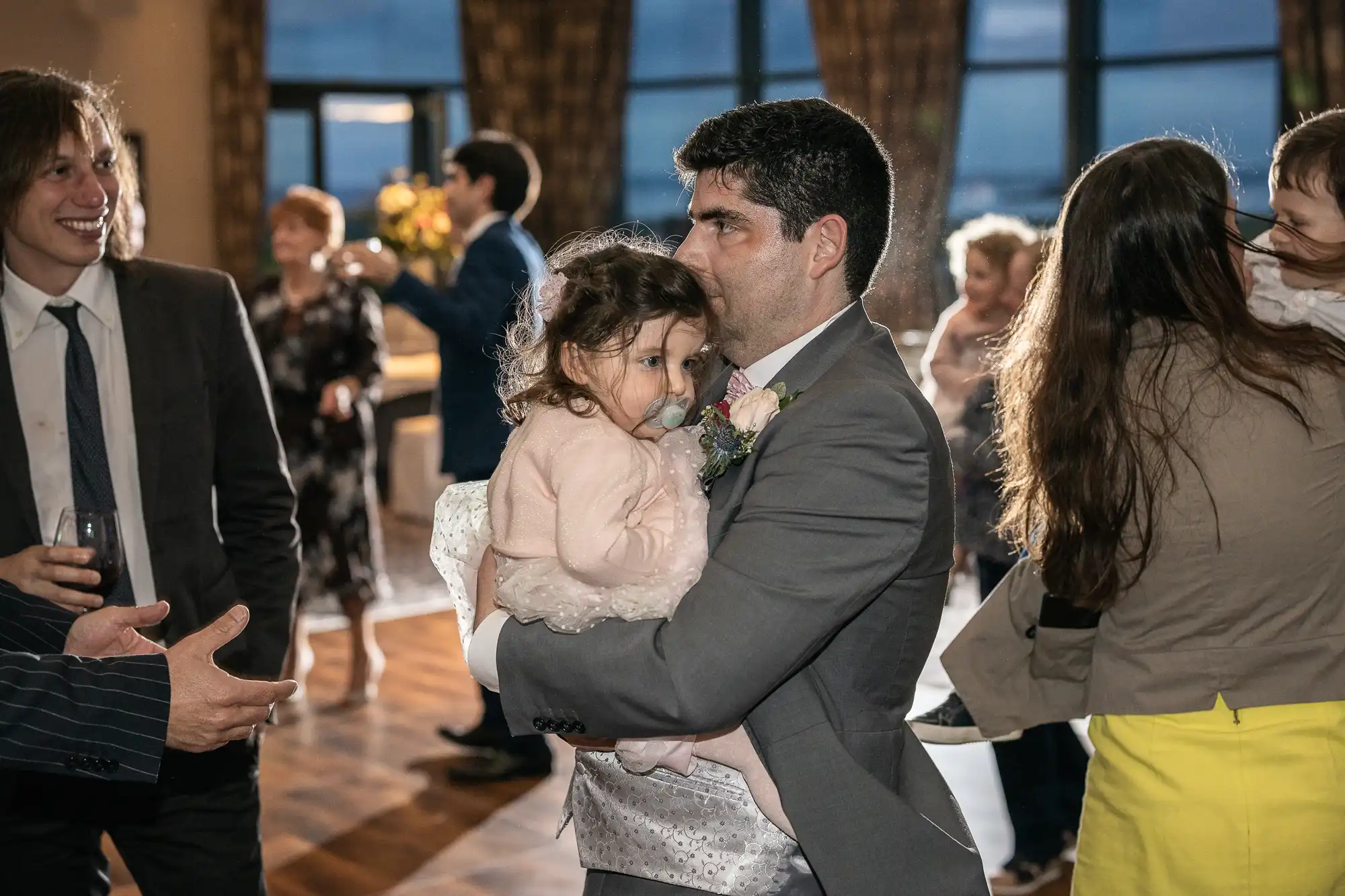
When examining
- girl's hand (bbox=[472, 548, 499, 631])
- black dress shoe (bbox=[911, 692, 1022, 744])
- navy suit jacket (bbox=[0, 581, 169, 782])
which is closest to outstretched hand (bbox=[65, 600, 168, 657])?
navy suit jacket (bbox=[0, 581, 169, 782])

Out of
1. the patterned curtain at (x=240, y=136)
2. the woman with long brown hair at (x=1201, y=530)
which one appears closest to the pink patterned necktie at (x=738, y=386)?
the woman with long brown hair at (x=1201, y=530)

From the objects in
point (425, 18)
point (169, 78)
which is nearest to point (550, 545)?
point (169, 78)

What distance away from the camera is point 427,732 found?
4.93 metres

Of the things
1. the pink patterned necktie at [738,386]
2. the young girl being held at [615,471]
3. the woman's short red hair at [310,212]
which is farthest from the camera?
the woman's short red hair at [310,212]

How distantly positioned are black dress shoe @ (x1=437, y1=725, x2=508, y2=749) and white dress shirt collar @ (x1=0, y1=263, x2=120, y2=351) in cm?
256

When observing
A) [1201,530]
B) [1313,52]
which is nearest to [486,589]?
[1201,530]

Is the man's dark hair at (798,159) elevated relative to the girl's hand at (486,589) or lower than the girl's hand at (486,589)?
elevated

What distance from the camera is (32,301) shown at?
2.33 m

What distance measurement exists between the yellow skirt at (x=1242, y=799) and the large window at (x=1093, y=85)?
569 cm

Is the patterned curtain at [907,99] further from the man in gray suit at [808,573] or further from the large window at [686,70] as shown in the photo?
the man in gray suit at [808,573]

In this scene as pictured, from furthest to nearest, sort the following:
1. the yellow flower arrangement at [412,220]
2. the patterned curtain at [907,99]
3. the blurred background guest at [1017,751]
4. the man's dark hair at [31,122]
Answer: the yellow flower arrangement at [412,220] → the patterned curtain at [907,99] → the blurred background guest at [1017,751] → the man's dark hair at [31,122]

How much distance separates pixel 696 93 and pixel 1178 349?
27.2ft

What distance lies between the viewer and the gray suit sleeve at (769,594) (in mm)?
1473

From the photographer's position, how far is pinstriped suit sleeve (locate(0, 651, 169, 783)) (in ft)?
5.62
